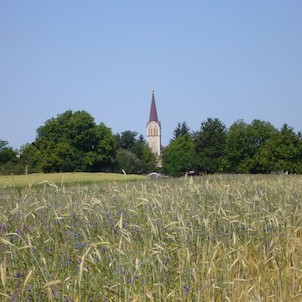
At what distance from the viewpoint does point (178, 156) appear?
82688mm

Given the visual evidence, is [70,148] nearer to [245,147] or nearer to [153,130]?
[245,147]

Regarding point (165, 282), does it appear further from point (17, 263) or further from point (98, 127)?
point (98, 127)

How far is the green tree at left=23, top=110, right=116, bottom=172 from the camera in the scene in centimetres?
6362

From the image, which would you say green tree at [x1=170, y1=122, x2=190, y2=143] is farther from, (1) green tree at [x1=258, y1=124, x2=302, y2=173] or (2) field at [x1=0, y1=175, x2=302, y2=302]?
(2) field at [x1=0, y1=175, x2=302, y2=302]

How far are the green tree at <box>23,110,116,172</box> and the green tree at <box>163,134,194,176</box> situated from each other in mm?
13398

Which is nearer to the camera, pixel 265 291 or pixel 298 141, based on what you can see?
pixel 265 291

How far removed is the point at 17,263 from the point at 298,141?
64.1 m

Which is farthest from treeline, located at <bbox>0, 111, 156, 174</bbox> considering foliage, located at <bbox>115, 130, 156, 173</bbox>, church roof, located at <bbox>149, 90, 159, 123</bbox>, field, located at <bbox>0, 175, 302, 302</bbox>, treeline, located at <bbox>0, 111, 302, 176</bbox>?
church roof, located at <bbox>149, 90, 159, 123</bbox>

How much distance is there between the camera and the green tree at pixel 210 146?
64.7 m

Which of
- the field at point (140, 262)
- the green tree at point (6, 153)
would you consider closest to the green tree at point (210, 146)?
the green tree at point (6, 153)

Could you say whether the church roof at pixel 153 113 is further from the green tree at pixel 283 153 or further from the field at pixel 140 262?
the field at pixel 140 262

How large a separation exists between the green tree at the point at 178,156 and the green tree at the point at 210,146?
37.4 feet

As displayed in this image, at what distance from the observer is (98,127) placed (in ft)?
233

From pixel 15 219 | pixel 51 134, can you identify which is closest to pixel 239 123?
pixel 51 134
